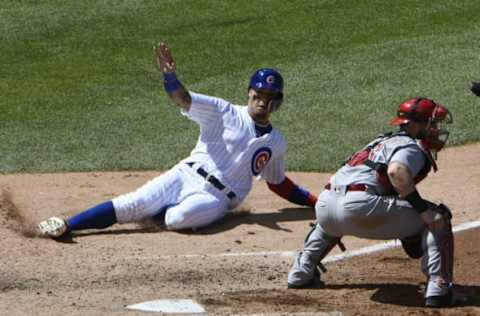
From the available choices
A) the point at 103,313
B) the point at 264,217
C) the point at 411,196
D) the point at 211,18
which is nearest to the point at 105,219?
the point at 264,217

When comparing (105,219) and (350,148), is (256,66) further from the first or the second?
(105,219)

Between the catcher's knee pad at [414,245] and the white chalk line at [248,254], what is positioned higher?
the catcher's knee pad at [414,245]

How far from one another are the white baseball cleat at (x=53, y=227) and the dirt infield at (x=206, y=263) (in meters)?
0.06

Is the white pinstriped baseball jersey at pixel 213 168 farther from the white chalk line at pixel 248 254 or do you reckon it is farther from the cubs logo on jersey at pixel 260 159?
the white chalk line at pixel 248 254

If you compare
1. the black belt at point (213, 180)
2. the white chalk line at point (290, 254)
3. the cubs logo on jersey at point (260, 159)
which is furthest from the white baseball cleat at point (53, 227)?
the cubs logo on jersey at point (260, 159)

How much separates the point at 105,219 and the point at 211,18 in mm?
6997

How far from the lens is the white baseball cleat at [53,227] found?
25.7ft

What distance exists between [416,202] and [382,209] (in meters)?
0.23

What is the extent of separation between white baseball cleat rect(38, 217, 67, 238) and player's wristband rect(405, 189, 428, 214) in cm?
276

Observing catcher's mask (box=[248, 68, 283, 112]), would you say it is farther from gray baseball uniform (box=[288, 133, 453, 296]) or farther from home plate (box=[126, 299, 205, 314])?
home plate (box=[126, 299, 205, 314])

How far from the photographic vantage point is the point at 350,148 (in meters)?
10.3

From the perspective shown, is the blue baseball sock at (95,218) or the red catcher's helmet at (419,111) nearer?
the red catcher's helmet at (419,111)

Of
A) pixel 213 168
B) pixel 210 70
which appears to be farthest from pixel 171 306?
pixel 210 70

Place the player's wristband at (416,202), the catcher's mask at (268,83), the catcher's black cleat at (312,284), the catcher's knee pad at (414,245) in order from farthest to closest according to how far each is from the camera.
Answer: the catcher's mask at (268,83), the catcher's black cleat at (312,284), the catcher's knee pad at (414,245), the player's wristband at (416,202)
